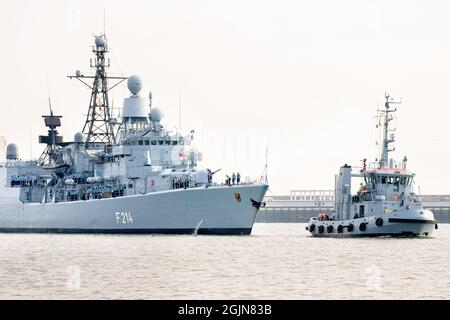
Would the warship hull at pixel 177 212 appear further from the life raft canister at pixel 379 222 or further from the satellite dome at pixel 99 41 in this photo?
the satellite dome at pixel 99 41

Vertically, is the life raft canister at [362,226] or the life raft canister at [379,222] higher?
→ the life raft canister at [379,222]

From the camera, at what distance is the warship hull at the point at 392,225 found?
8161 centimetres

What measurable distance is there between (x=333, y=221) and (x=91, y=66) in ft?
92.9

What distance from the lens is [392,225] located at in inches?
3214

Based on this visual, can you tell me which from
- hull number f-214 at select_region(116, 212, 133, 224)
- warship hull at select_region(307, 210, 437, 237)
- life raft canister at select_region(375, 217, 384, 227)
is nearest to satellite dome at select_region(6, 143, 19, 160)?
hull number f-214 at select_region(116, 212, 133, 224)

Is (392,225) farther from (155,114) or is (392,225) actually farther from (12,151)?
(12,151)

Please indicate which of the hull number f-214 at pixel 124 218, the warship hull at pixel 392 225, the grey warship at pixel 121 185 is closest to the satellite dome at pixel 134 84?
the grey warship at pixel 121 185

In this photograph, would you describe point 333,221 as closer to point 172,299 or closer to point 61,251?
point 61,251

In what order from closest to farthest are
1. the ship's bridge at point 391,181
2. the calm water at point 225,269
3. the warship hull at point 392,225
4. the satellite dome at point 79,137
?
the calm water at point 225,269
the warship hull at point 392,225
the ship's bridge at point 391,181
the satellite dome at point 79,137

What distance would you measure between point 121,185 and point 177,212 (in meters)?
8.66

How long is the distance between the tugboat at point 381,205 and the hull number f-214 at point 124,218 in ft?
48.4

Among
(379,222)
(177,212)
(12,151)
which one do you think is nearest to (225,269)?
(379,222)

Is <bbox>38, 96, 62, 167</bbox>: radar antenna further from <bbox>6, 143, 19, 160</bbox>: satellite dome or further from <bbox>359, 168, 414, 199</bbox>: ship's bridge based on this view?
<bbox>359, 168, 414, 199</bbox>: ship's bridge
